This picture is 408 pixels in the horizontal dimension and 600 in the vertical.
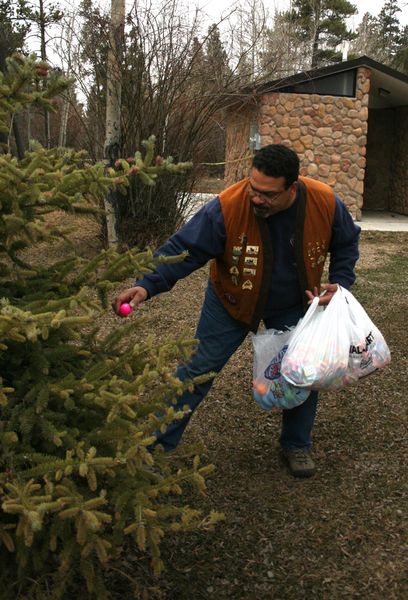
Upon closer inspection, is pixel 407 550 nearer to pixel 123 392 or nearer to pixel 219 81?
pixel 123 392

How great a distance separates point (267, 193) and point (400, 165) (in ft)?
44.5

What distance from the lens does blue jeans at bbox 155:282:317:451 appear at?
3.24 metres

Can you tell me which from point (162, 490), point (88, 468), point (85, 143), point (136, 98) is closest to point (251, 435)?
point (162, 490)

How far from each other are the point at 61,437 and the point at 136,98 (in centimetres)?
675

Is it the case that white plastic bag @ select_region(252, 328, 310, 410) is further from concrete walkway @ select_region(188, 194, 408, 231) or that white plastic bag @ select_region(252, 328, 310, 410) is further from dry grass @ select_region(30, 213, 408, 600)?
concrete walkway @ select_region(188, 194, 408, 231)

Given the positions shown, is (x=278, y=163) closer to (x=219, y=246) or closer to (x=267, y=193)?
(x=267, y=193)

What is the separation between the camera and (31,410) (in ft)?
6.43

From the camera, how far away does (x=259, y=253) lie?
10.2 feet

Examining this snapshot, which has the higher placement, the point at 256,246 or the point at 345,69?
the point at 345,69

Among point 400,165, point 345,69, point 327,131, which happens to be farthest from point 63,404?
point 400,165

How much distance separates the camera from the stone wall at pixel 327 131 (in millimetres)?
12758

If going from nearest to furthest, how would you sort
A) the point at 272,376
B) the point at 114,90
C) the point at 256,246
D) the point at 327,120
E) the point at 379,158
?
the point at 256,246
the point at 272,376
the point at 114,90
the point at 327,120
the point at 379,158

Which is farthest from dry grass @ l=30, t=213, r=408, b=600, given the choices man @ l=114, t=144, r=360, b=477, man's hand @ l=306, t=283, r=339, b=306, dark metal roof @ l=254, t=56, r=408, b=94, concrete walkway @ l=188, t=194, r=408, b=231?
dark metal roof @ l=254, t=56, r=408, b=94

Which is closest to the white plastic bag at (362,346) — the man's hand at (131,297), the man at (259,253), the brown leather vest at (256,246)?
the man at (259,253)
